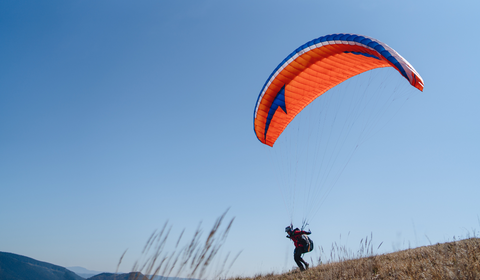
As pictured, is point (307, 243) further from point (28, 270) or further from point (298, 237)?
point (28, 270)

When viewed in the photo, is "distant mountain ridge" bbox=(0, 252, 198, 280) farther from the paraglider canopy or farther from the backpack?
the backpack

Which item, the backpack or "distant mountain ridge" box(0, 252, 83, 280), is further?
"distant mountain ridge" box(0, 252, 83, 280)

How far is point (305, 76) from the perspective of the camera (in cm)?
1023

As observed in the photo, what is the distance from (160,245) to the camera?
10.1 ft

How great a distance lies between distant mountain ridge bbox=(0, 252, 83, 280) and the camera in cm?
15562

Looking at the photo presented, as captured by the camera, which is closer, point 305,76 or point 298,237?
point 298,237

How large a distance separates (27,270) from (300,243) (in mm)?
223480

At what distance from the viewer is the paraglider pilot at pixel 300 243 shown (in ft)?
26.8

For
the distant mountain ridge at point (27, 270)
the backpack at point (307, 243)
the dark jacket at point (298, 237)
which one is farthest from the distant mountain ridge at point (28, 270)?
the backpack at point (307, 243)

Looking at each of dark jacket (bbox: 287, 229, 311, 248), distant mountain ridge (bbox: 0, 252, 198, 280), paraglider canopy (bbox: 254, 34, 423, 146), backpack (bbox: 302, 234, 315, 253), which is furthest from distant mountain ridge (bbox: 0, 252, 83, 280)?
backpack (bbox: 302, 234, 315, 253)

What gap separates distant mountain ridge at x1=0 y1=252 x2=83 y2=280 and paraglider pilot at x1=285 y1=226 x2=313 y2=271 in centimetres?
19696

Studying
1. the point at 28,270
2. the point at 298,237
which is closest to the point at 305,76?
the point at 298,237

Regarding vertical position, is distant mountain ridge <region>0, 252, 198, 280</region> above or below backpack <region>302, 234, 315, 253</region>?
below

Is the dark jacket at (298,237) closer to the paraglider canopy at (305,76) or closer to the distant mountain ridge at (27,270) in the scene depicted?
the paraglider canopy at (305,76)
